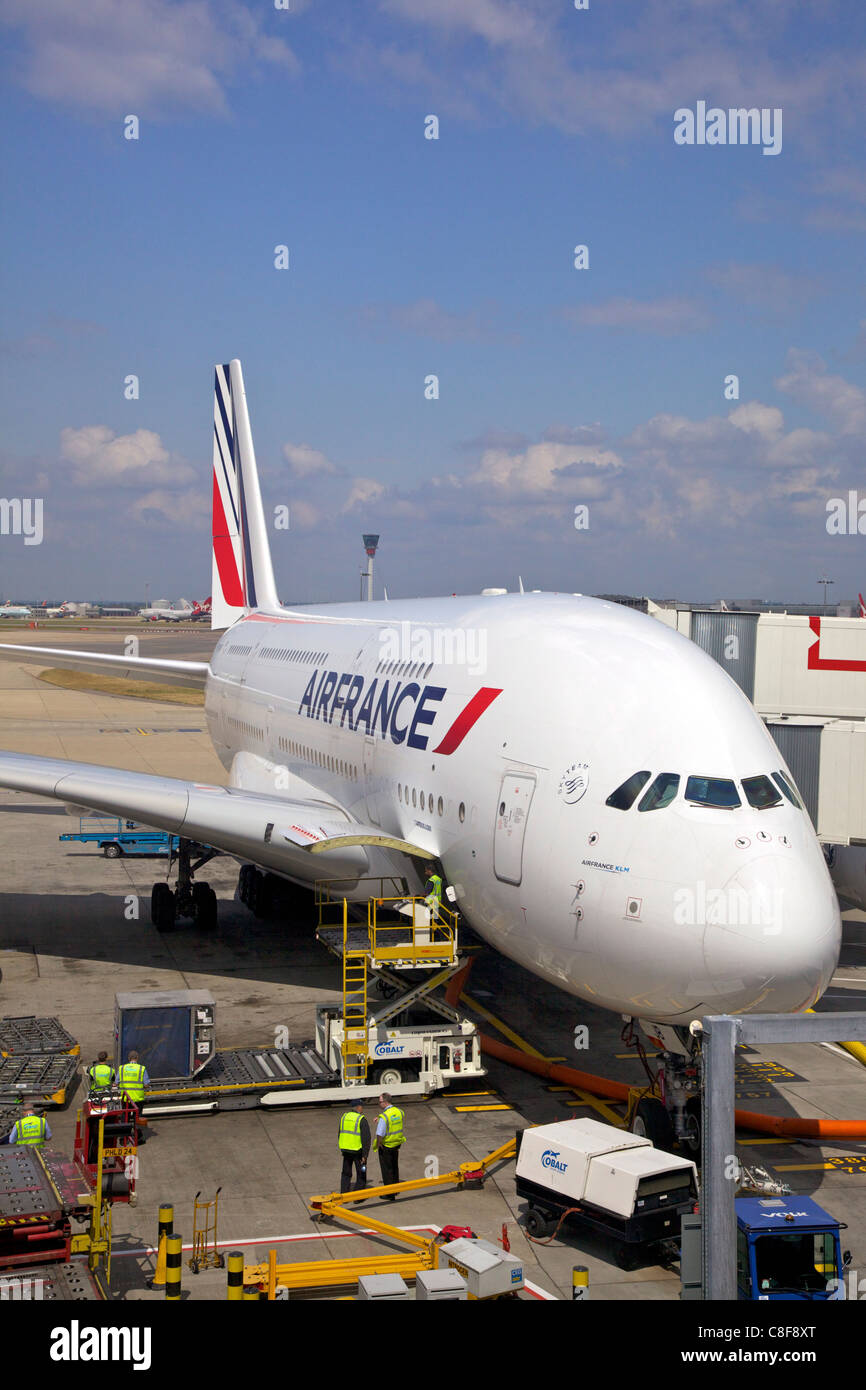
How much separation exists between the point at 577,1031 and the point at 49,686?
264ft

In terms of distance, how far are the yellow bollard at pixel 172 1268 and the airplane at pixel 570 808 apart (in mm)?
4776

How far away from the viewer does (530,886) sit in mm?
13781

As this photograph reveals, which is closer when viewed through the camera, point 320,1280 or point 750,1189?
point 320,1280

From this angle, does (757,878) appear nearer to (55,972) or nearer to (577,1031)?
(577,1031)

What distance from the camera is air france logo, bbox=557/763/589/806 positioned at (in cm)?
1340

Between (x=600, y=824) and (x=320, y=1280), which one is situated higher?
(x=600, y=824)

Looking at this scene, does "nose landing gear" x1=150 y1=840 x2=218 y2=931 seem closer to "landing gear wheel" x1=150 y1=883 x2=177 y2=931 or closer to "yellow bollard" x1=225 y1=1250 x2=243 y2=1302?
"landing gear wheel" x1=150 y1=883 x2=177 y2=931

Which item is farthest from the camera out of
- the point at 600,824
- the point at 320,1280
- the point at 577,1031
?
the point at 577,1031

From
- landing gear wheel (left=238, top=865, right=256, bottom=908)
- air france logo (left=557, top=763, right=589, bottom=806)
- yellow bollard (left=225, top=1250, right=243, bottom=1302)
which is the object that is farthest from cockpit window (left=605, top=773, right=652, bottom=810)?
landing gear wheel (left=238, top=865, right=256, bottom=908)

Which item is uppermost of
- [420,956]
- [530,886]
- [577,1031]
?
[530,886]

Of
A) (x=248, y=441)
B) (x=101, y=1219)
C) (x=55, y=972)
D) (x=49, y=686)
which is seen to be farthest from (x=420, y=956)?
(x=49, y=686)

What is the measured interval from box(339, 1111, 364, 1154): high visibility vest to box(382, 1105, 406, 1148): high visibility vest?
320mm

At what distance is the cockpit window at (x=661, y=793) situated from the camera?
500 inches

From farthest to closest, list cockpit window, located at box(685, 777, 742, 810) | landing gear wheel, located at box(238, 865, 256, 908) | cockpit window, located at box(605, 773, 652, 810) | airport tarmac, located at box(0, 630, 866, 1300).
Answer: landing gear wheel, located at box(238, 865, 256, 908) < cockpit window, located at box(605, 773, 652, 810) < cockpit window, located at box(685, 777, 742, 810) < airport tarmac, located at box(0, 630, 866, 1300)
